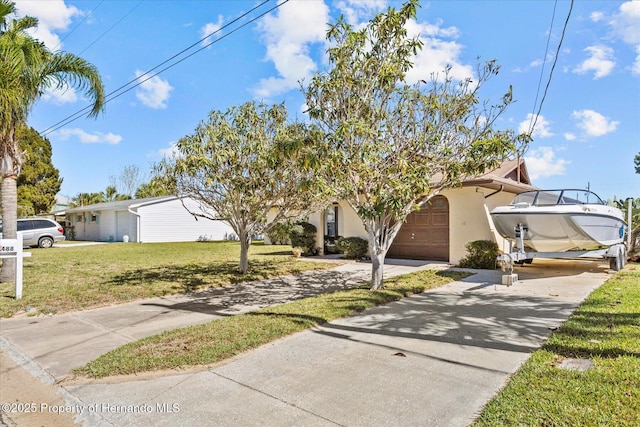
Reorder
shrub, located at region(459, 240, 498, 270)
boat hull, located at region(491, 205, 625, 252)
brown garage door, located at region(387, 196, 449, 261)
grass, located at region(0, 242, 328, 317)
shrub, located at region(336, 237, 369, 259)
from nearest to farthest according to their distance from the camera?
1. grass, located at region(0, 242, 328, 317)
2. boat hull, located at region(491, 205, 625, 252)
3. shrub, located at region(459, 240, 498, 270)
4. brown garage door, located at region(387, 196, 449, 261)
5. shrub, located at region(336, 237, 369, 259)

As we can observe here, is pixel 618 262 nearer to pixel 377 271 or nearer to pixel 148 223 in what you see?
pixel 377 271

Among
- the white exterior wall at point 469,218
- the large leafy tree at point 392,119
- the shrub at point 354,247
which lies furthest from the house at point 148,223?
the large leafy tree at point 392,119

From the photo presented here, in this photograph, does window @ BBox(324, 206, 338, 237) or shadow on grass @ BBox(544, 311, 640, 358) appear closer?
shadow on grass @ BBox(544, 311, 640, 358)

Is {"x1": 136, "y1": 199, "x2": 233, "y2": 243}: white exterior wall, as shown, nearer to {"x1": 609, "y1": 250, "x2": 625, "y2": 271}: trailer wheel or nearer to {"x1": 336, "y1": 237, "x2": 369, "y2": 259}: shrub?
{"x1": 336, "y1": 237, "x2": 369, "y2": 259}: shrub

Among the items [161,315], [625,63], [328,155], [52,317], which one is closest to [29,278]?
[52,317]

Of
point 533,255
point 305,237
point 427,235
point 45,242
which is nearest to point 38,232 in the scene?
point 45,242

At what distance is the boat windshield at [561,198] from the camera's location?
9.18m

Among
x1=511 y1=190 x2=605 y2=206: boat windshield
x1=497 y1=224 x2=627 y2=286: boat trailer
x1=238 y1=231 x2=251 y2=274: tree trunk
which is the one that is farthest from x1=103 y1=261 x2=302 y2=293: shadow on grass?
x1=511 y1=190 x2=605 y2=206: boat windshield

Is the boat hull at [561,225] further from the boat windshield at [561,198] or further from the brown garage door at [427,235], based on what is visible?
the brown garage door at [427,235]

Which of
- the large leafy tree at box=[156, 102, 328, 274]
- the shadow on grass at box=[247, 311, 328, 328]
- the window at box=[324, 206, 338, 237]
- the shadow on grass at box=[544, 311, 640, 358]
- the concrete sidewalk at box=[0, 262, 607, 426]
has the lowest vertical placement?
the concrete sidewalk at box=[0, 262, 607, 426]

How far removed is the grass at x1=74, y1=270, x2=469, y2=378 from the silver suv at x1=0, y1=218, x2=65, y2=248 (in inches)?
875

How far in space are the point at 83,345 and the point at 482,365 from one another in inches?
203

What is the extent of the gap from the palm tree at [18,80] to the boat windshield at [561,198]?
39.8ft

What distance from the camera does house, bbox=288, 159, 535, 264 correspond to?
11836 mm
